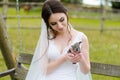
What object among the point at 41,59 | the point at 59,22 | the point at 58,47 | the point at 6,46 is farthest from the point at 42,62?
the point at 6,46

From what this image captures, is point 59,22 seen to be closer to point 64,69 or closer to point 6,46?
point 64,69

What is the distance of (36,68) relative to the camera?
2920 millimetres

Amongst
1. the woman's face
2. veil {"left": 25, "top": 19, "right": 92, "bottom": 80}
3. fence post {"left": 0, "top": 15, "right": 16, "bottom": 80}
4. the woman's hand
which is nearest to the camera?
the woman's hand

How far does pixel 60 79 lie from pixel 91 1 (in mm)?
19831

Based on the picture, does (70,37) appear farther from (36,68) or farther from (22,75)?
(22,75)

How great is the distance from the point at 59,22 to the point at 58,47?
0.63ft

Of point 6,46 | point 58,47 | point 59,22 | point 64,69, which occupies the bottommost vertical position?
point 6,46

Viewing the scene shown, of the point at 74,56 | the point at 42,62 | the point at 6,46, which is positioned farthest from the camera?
the point at 6,46

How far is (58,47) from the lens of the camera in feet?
9.10

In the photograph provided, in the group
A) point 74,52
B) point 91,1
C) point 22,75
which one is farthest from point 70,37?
point 91,1

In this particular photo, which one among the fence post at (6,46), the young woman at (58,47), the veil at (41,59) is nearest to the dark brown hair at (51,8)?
the young woman at (58,47)

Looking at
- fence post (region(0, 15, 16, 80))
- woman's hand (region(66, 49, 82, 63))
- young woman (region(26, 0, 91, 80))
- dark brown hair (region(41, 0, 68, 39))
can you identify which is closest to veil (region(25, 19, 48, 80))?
young woman (region(26, 0, 91, 80))

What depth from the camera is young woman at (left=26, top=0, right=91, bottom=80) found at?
2.70 metres

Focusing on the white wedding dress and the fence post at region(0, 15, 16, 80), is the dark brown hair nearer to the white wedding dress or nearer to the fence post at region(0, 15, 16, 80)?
the white wedding dress
